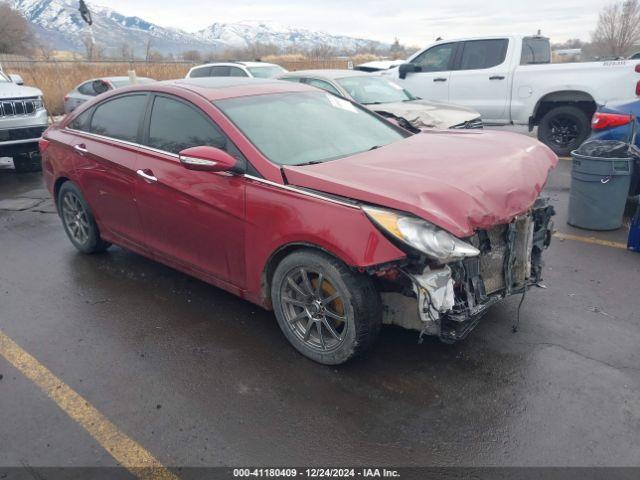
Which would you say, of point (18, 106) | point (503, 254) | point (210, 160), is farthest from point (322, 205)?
point (18, 106)

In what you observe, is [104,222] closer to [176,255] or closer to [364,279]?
[176,255]

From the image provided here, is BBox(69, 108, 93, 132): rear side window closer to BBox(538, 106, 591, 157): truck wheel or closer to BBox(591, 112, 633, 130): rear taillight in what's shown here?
BBox(591, 112, 633, 130): rear taillight

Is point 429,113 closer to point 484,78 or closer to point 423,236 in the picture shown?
point 484,78

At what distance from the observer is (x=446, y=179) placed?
3146 millimetres

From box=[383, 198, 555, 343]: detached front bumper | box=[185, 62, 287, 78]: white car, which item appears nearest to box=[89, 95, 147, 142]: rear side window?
box=[383, 198, 555, 343]: detached front bumper

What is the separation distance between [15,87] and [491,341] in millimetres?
9325

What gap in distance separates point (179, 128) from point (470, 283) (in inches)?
95.3

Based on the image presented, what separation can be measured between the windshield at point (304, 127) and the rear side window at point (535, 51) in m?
6.47

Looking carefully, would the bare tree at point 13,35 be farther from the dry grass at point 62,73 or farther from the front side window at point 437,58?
the front side window at point 437,58

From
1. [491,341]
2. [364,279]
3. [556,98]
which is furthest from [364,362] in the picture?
[556,98]

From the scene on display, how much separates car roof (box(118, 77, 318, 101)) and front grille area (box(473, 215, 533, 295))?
2.10m

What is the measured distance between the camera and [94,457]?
2.70 m

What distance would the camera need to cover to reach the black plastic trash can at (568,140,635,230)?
5375 millimetres

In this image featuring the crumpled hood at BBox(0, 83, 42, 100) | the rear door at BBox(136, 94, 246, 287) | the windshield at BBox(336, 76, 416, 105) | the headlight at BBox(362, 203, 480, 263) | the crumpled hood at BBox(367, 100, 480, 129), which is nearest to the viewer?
the headlight at BBox(362, 203, 480, 263)
